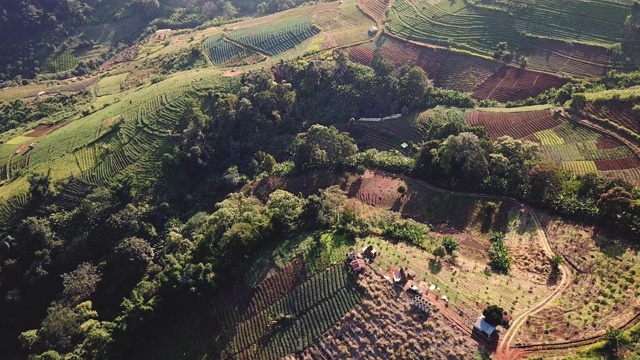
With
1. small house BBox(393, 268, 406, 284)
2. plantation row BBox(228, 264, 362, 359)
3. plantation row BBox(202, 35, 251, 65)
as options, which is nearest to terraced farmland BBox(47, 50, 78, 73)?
plantation row BBox(202, 35, 251, 65)

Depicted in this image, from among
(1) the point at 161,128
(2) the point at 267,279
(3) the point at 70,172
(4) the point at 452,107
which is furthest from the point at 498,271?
(3) the point at 70,172

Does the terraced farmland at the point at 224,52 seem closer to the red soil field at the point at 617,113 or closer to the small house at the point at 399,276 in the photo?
the small house at the point at 399,276

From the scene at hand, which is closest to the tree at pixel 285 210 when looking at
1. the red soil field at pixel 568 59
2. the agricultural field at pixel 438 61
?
the agricultural field at pixel 438 61

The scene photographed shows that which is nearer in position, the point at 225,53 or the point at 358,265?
the point at 358,265

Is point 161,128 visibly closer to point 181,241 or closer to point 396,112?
point 181,241

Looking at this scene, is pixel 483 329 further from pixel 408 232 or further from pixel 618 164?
pixel 618 164

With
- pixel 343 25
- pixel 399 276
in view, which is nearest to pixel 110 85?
pixel 343 25
